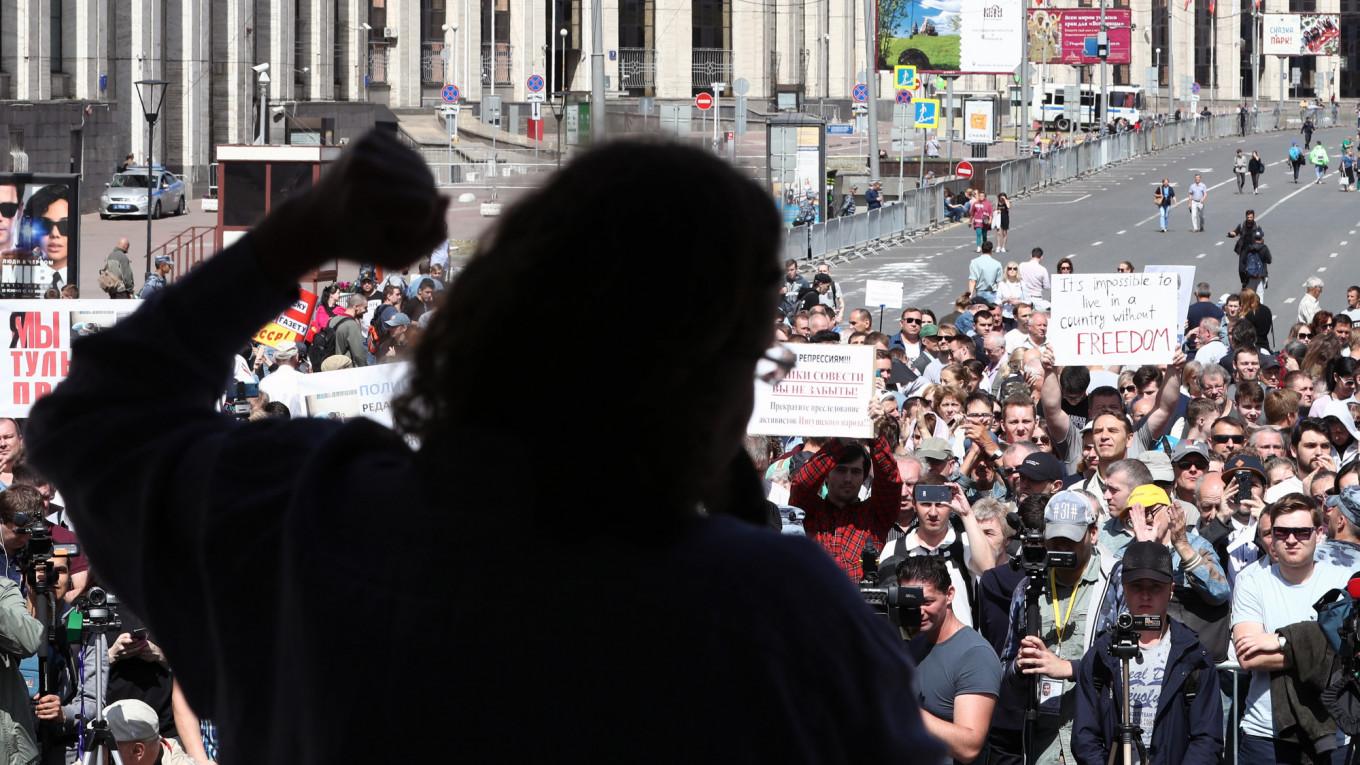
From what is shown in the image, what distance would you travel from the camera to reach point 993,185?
5753 cm

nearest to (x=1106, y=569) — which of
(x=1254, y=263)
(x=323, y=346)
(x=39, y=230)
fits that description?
(x=323, y=346)

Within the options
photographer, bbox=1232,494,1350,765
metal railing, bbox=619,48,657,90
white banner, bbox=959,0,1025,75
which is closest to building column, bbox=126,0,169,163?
white banner, bbox=959,0,1025,75

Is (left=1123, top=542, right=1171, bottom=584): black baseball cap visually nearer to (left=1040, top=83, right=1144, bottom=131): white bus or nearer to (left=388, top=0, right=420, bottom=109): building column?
(left=388, top=0, right=420, bottom=109): building column

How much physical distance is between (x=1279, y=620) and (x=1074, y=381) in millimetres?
6763

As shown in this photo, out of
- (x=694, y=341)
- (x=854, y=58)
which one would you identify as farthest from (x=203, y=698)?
(x=854, y=58)

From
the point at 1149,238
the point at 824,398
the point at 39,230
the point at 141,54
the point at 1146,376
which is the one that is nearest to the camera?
the point at 824,398

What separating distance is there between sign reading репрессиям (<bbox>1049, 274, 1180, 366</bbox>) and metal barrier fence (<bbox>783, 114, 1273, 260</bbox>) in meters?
9.69

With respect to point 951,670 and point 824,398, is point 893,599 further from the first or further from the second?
point 824,398

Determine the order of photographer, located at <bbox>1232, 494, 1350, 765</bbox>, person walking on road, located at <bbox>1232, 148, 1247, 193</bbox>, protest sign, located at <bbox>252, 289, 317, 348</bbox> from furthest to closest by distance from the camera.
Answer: person walking on road, located at <bbox>1232, 148, 1247, 193</bbox>
protest sign, located at <bbox>252, 289, 317, 348</bbox>
photographer, located at <bbox>1232, 494, 1350, 765</bbox>

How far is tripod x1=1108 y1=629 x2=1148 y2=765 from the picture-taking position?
7.09 meters

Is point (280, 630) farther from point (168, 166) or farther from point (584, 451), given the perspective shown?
point (168, 166)

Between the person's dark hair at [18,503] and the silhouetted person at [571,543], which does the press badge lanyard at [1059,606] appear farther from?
the silhouetted person at [571,543]

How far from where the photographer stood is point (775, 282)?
5.57 ft

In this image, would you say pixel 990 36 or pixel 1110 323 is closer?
pixel 1110 323
